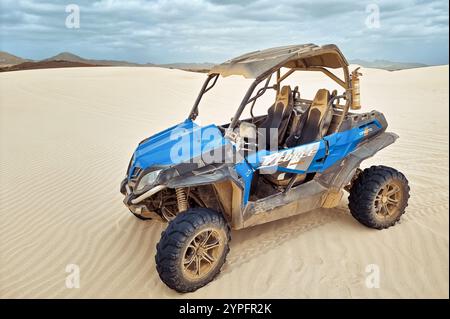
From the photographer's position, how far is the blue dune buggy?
347 centimetres

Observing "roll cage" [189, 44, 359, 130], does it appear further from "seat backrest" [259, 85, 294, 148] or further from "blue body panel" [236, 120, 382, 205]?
"seat backrest" [259, 85, 294, 148]

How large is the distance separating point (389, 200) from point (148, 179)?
2.84m

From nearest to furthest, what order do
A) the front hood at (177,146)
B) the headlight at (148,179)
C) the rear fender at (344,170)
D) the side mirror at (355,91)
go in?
the headlight at (148,179)
the front hood at (177,146)
the rear fender at (344,170)
the side mirror at (355,91)

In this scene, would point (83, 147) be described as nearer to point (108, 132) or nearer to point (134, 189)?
point (108, 132)

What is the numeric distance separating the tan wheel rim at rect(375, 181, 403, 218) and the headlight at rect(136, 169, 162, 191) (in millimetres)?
2568

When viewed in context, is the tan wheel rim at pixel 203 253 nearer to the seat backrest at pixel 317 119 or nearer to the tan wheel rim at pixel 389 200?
the seat backrest at pixel 317 119

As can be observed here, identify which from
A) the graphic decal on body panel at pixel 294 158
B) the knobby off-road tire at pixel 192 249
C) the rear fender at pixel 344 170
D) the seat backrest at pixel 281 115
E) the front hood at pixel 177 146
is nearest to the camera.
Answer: the knobby off-road tire at pixel 192 249

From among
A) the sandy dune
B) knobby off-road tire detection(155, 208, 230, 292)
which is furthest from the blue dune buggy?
the sandy dune

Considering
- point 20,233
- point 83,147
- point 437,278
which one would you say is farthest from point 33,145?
point 437,278

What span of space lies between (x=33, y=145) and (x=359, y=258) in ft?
24.5

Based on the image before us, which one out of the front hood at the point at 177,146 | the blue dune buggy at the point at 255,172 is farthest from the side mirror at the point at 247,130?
the front hood at the point at 177,146

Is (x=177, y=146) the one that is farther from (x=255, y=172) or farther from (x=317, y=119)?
(x=317, y=119)

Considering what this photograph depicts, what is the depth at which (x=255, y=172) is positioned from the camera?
13.8 feet

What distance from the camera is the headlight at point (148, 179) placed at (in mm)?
3570
